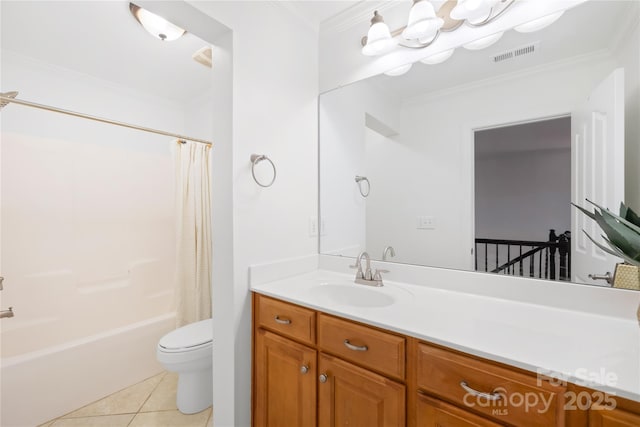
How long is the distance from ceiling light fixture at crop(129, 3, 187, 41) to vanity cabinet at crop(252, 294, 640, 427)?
67.6 inches

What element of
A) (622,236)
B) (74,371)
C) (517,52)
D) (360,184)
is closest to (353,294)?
(360,184)

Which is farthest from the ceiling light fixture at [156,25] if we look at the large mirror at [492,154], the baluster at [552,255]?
the baluster at [552,255]

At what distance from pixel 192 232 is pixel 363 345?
178 cm

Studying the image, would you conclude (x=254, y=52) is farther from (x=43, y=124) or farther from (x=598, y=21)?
(x=43, y=124)

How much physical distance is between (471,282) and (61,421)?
2.56 meters

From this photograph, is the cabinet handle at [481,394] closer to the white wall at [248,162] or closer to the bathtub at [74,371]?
the white wall at [248,162]

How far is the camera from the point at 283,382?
1236 mm

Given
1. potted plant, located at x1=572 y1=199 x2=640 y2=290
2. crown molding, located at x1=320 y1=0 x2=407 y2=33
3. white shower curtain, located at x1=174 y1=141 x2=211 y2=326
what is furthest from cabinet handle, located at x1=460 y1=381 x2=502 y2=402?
white shower curtain, located at x1=174 y1=141 x2=211 y2=326

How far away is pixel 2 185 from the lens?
183cm

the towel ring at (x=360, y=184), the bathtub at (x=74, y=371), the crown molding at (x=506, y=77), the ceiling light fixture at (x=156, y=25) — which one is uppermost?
the ceiling light fixture at (x=156, y=25)

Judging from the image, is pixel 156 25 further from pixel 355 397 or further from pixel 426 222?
pixel 355 397

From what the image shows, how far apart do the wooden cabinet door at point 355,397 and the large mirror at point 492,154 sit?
2.25ft

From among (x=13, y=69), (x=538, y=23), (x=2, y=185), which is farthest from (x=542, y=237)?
(x=13, y=69)

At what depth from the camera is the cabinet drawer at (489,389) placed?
2.17 ft
